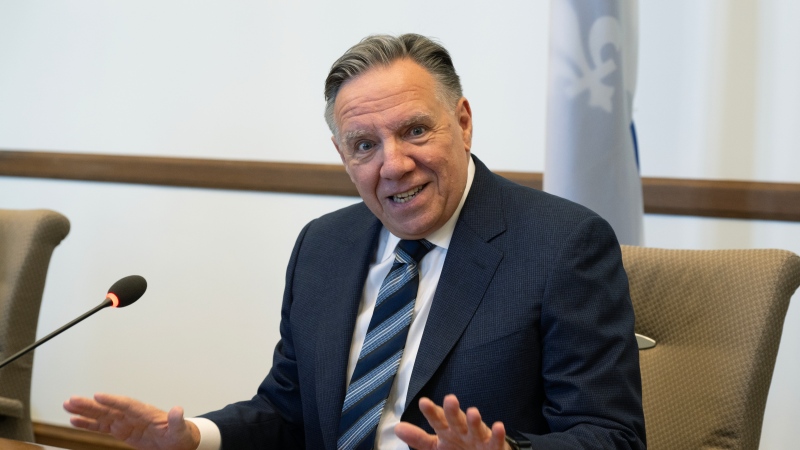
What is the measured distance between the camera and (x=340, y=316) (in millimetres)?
1866

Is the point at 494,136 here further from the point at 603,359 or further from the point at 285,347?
the point at 603,359

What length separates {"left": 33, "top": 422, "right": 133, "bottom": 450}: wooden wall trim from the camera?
13.1 feet

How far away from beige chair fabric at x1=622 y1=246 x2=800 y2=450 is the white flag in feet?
2.18

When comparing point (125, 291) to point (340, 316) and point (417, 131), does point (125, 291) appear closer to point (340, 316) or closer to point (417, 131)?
point (340, 316)

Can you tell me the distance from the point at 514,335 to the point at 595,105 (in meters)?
1.06

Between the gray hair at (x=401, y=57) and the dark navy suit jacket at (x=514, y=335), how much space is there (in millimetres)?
197

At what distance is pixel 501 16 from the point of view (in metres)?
3.20

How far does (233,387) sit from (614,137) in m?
2.04

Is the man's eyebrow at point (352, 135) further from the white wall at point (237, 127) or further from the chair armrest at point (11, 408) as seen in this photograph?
the white wall at point (237, 127)

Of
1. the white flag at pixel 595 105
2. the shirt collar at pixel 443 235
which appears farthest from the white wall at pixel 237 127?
the shirt collar at pixel 443 235

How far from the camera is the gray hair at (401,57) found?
1.81 meters

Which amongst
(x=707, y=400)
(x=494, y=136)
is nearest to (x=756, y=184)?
(x=494, y=136)

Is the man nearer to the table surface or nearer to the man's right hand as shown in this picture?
the man's right hand

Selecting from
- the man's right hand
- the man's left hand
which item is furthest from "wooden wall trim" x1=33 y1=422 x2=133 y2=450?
the man's left hand
